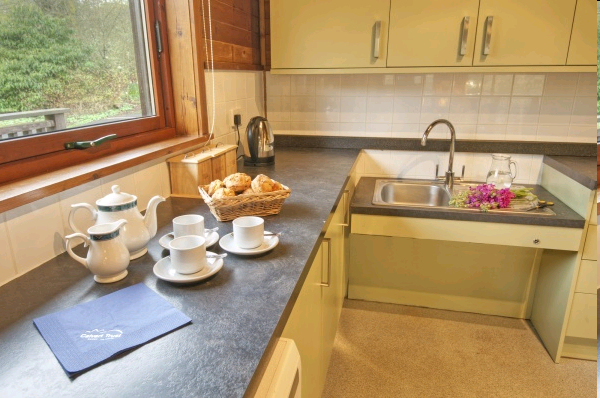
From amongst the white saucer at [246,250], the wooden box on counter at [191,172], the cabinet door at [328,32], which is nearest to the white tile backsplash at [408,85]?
the cabinet door at [328,32]

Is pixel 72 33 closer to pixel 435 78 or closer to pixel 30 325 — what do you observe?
pixel 30 325

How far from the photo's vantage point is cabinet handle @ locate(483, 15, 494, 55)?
1.84 metres

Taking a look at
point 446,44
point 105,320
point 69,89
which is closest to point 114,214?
point 105,320

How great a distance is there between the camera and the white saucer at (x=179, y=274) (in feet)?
2.78

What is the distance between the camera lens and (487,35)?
1857 millimetres

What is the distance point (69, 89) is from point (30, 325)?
0.79 metres

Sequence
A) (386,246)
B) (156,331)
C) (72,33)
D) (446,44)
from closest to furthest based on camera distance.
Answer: (156,331)
(72,33)
(446,44)
(386,246)

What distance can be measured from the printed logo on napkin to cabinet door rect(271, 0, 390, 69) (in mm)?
1761

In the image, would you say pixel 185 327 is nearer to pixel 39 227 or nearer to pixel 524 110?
pixel 39 227

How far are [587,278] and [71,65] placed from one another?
2186 mm

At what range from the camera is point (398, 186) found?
2275mm

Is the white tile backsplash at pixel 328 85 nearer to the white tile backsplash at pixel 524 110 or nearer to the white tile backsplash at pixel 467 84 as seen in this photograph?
the white tile backsplash at pixel 467 84

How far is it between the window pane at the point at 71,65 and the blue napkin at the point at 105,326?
585 mm

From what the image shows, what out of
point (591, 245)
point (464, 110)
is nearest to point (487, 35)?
point (464, 110)
